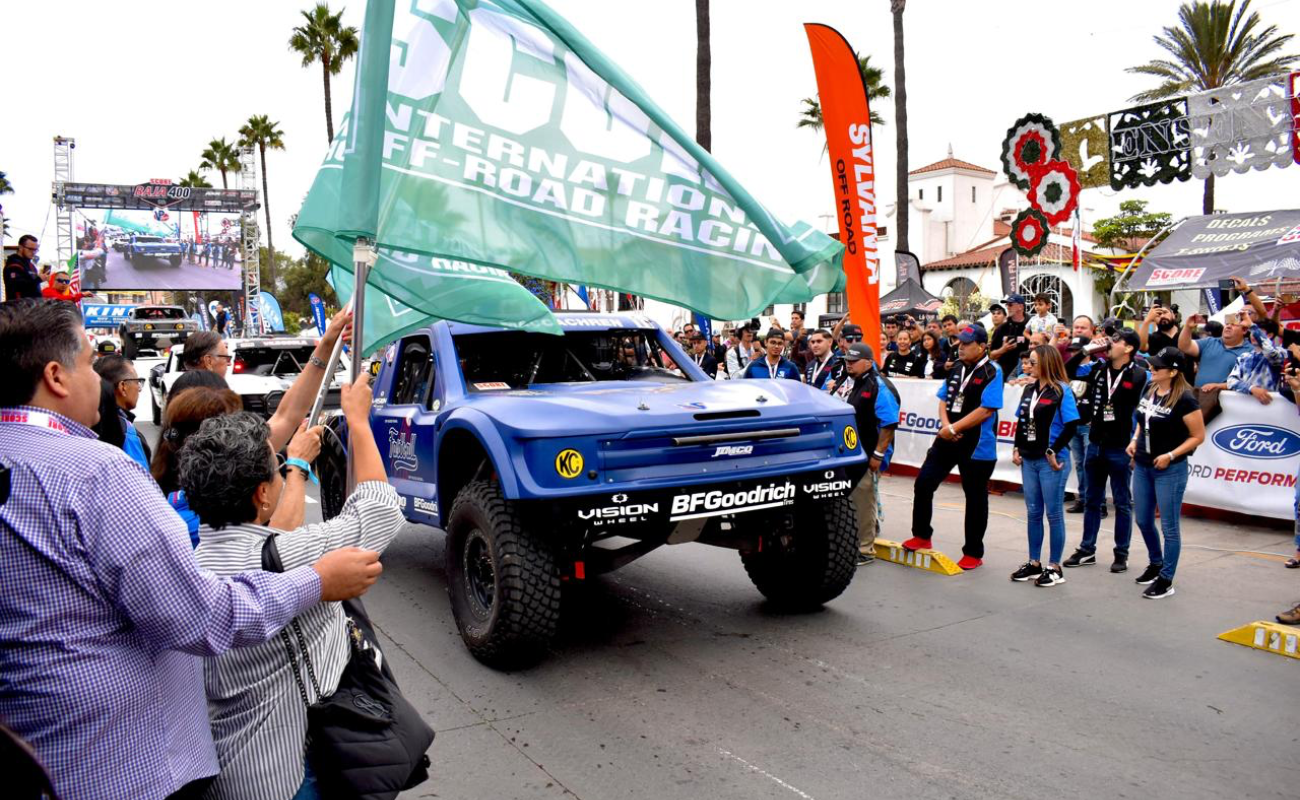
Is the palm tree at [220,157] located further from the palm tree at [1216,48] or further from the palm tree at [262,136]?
the palm tree at [1216,48]

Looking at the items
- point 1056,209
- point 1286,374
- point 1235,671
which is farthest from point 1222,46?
point 1235,671

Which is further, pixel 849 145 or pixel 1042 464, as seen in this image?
pixel 849 145

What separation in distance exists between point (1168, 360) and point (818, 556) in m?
2.92

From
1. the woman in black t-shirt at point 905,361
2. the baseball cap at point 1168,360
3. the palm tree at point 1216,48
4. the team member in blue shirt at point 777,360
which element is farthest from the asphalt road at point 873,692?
the palm tree at point 1216,48

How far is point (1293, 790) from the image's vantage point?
3.85 meters

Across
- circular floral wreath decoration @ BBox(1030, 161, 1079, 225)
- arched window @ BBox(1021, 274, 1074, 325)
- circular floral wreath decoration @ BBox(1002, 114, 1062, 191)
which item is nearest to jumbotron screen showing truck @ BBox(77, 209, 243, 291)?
arched window @ BBox(1021, 274, 1074, 325)

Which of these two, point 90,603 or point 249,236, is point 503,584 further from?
point 249,236

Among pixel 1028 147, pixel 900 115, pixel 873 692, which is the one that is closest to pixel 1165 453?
pixel 873 692

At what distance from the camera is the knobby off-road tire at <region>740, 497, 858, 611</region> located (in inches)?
239

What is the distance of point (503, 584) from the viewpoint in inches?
197

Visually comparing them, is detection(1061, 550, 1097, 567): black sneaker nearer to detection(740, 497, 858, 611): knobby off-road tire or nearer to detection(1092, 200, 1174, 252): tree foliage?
detection(740, 497, 858, 611): knobby off-road tire

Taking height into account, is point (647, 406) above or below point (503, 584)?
above

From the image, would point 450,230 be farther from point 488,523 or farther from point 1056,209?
point 1056,209

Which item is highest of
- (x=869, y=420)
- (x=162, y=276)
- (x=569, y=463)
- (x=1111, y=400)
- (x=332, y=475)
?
(x=162, y=276)
